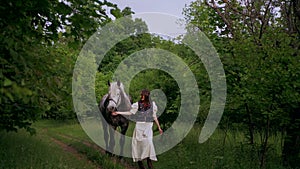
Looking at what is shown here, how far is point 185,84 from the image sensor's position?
14.0 meters

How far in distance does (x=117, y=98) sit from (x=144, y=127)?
79.4 inches

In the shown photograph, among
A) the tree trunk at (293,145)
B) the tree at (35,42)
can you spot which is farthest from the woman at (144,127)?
the tree at (35,42)

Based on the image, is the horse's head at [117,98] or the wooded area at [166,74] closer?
the wooded area at [166,74]

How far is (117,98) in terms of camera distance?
11.7 meters

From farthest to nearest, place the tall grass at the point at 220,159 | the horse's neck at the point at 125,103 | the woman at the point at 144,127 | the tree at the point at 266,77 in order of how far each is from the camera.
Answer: the horse's neck at the point at 125,103 → the woman at the point at 144,127 → the tall grass at the point at 220,159 → the tree at the point at 266,77

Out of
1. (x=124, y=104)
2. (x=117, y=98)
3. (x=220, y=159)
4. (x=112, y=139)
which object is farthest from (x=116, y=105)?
(x=220, y=159)

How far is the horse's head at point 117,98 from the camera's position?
11.6 meters

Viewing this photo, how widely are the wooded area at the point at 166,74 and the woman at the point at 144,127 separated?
2.14m

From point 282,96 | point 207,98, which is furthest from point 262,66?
point 207,98

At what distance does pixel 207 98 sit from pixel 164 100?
3064 millimetres

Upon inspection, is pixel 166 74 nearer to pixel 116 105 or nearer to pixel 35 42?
pixel 116 105

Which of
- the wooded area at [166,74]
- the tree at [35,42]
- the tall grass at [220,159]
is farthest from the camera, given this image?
the tall grass at [220,159]

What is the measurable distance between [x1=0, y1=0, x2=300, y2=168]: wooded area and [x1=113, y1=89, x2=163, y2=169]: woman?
2.14 m

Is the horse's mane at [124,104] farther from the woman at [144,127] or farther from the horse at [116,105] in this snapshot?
the woman at [144,127]
